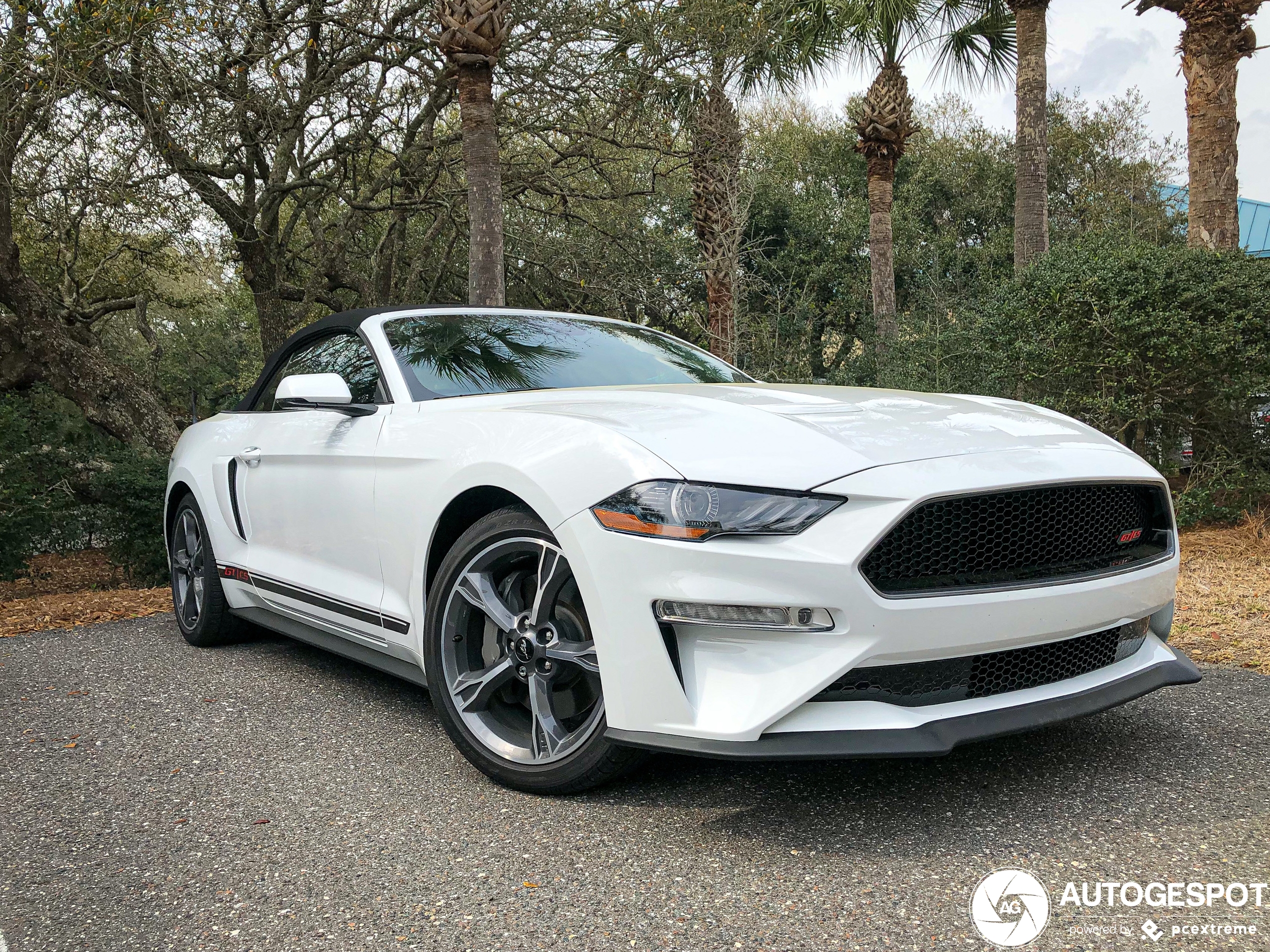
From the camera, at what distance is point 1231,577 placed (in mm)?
6172

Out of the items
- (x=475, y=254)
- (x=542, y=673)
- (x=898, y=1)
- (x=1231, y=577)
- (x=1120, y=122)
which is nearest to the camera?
(x=542, y=673)

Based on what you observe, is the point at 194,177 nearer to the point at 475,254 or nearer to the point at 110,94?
the point at 110,94

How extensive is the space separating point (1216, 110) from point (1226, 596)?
6458 millimetres

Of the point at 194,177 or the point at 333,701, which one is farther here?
the point at 194,177

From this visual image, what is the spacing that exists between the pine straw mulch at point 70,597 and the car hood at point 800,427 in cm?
443

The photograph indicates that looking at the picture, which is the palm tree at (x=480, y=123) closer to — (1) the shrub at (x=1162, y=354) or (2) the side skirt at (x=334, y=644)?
(1) the shrub at (x=1162, y=354)

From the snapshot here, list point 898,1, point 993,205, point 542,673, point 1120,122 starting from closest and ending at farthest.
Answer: point 542,673 → point 898,1 → point 993,205 → point 1120,122

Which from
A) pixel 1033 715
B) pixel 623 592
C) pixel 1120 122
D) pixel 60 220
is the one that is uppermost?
pixel 1120 122

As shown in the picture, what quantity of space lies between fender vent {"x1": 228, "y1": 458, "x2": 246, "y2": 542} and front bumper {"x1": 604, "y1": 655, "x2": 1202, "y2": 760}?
2.69m

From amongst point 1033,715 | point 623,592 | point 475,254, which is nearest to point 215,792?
point 623,592

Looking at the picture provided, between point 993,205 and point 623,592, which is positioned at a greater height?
point 993,205

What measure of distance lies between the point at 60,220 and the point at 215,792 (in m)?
10.6

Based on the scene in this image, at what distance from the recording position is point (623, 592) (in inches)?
101

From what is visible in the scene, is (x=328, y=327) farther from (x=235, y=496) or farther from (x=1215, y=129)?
(x=1215, y=129)
